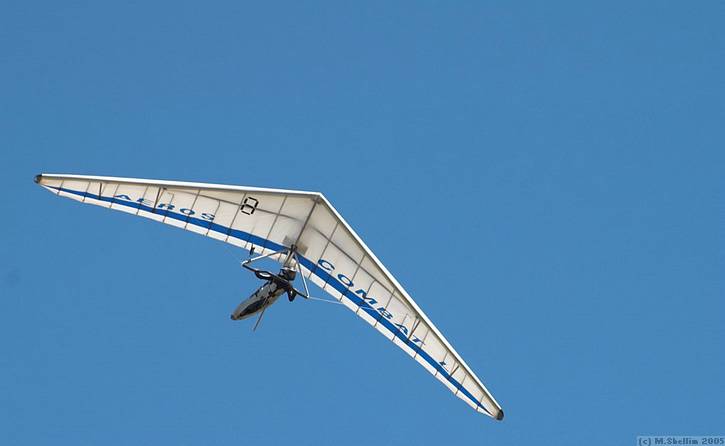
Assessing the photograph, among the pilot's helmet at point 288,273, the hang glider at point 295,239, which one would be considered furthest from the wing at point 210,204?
the pilot's helmet at point 288,273

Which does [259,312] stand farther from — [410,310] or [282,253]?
[410,310]

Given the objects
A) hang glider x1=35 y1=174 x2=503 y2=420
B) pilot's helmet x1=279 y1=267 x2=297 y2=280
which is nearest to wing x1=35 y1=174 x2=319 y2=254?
hang glider x1=35 y1=174 x2=503 y2=420

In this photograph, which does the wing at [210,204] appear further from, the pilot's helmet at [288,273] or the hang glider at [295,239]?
the pilot's helmet at [288,273]

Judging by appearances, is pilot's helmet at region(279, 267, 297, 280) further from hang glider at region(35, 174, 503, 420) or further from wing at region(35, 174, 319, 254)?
wing at region(35, 174, 319, 254)

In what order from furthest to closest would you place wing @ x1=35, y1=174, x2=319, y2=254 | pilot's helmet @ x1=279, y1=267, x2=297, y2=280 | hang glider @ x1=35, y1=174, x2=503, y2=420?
→ 1. pilot's helmet @ x1=279, y1=267, x2=297, y2=280
2. hang glider @ x1=35, y1=174, x2=503, y2=420
3. wing @ x1=35, y1=174, x2=319, y2=254

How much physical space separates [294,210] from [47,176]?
294 inches

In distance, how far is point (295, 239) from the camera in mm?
40281

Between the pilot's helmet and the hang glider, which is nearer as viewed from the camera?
the hang glider

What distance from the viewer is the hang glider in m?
38.2

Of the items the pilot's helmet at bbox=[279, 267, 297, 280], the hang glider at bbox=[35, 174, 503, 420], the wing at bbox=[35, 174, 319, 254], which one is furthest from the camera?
the pilot's helmet at bbox=[279, 267, 297, 280]

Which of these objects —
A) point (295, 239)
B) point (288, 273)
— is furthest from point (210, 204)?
point (288, 273)

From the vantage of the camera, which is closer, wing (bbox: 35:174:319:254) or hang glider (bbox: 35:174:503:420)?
wing (bbox: 35:174:319:254)

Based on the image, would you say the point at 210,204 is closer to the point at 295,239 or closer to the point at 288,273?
the point at 295,239

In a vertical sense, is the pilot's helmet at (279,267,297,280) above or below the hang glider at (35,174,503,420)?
below
